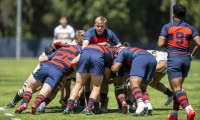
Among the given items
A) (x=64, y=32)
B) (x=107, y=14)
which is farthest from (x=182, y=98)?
(x=107, y=14)

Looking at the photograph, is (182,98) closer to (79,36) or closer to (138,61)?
(138,61)

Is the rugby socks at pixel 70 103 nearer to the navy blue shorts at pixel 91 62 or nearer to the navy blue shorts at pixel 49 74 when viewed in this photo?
the navy blue shorts at pixel 49 74

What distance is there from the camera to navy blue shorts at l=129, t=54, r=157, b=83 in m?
12.9

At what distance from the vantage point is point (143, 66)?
12984 millimetres

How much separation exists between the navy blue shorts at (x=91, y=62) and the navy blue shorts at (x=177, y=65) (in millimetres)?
1755

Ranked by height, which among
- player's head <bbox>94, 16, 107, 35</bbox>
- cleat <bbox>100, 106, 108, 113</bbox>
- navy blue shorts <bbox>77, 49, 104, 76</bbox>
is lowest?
cleat <bbox>100, 106, 108, 113</bbox>

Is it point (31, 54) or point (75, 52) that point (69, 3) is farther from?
point (75, 52)

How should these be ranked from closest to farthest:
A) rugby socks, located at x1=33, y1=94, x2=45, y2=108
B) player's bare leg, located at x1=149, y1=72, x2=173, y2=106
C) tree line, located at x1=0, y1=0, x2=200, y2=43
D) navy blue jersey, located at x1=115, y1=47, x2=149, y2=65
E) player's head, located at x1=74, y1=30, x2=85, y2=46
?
rugby socks, located at x1=33, y1=94, x2=45, y2=108 → navy blue jersey, located at x1=115, y1=47, x2=149, y2=65 → player's head, located at x1=74, y1=30, x2=85, y2=46 → player's bare leg, located at x1=149, y1=72, x2=173, y2=106 → tree line, located at x1=0, y1=0, x2=200, y2=43

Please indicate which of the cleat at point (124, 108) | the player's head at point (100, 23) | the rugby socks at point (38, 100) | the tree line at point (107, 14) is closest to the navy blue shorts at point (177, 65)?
the cleat at point (124, 108)

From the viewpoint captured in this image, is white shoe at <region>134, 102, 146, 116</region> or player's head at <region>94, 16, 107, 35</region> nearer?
white shoe at <region>134, 102, 146, 116</region>

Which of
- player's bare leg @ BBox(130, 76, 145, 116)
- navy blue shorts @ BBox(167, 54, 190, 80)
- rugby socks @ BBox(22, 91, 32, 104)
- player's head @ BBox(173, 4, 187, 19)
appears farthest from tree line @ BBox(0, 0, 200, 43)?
navy blue shorts @ BBox(167, 54, 190, 80)

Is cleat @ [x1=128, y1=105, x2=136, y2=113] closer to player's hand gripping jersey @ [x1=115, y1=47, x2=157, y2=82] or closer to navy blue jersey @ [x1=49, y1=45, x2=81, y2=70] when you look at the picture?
player's hand gripping jersey @ [x1=115, y1=47, x2=157, y2=82]

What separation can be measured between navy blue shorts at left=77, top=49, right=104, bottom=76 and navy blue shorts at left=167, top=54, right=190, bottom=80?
5.76 feet

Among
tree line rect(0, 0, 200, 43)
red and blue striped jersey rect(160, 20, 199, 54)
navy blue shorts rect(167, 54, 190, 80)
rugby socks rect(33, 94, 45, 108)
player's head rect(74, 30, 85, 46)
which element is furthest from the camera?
tree line rect(0, 0, 200, 43)
